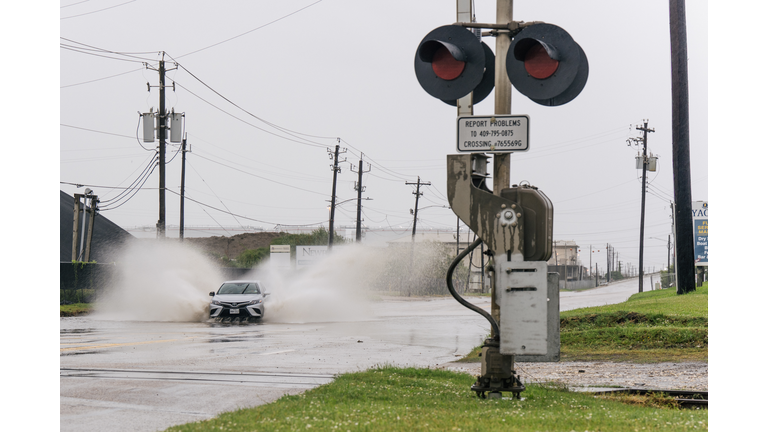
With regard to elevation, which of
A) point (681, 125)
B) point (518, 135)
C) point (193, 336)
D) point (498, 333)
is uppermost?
point (681, 125)

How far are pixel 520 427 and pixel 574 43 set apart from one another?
3.72 meters

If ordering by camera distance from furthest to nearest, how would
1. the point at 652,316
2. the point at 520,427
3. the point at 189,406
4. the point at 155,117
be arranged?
the point at 155,117, the point at 652,316, the point at 189,406, the point at 520,427

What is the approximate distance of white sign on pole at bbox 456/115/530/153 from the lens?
733cm

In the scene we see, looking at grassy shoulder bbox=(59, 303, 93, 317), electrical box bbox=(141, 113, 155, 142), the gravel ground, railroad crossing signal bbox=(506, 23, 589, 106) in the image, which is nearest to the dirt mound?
electrical box bbox=(141, 113, 155, 142)

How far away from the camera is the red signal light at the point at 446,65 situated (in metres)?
7.57

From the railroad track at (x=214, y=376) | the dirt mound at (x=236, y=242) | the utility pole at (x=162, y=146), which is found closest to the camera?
the railroad track at (x=214, y=376)

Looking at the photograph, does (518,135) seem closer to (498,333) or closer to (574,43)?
(574,43)

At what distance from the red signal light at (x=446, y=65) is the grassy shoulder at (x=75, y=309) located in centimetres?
2591

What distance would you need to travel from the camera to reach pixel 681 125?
25047mm

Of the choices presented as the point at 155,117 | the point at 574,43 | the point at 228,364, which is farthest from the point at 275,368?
the point at 155,117

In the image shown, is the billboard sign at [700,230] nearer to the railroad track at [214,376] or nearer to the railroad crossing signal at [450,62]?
the railroad track at [214,376]

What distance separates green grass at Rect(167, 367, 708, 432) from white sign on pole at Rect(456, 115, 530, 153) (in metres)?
2.50

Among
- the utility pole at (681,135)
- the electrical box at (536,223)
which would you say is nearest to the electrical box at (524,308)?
the electrical box at (536,223)

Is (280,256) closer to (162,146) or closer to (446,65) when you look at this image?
(162,146)
